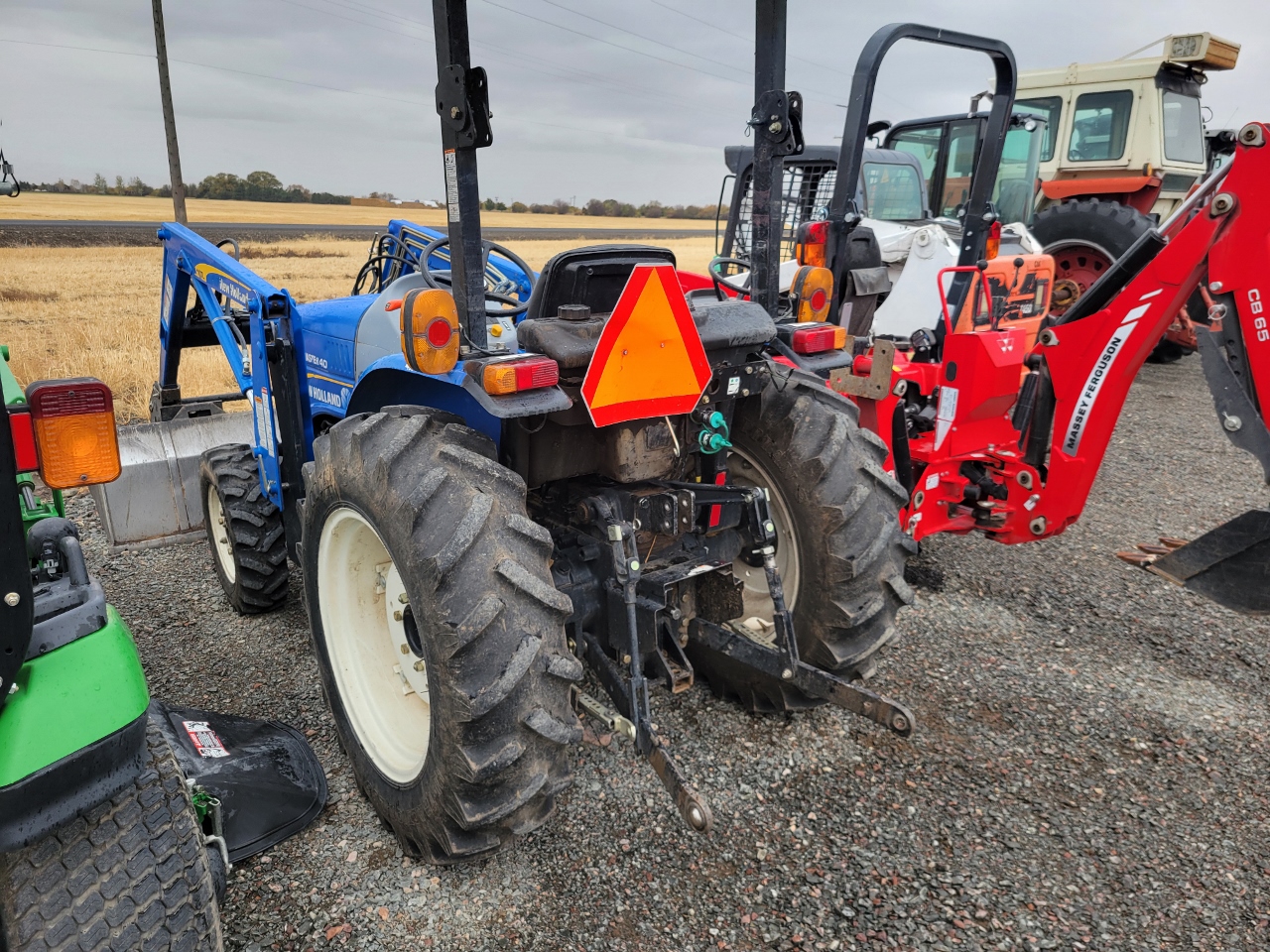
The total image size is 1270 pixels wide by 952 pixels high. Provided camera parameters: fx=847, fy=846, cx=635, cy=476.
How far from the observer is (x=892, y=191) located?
8.07m

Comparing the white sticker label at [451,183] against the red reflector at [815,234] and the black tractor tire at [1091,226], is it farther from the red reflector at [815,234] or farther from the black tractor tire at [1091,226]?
the black tractor tire at [1091,226]

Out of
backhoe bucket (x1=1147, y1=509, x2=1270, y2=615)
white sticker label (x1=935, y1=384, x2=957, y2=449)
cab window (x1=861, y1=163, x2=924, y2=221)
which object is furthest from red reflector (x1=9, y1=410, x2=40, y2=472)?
cab window (x1=861, y1=163, x2=924, y2=221)

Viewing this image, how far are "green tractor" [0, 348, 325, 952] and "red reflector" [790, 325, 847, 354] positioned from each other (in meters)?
1.99

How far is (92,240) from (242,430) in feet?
83.5

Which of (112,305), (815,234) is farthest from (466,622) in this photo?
(112,305)

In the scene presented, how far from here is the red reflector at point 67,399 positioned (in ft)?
4.60

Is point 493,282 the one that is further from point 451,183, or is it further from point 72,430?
point 72,430

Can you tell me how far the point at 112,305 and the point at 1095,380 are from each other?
14.6 m

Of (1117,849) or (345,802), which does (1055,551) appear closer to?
(1117,849)

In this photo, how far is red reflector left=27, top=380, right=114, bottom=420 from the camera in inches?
55.2

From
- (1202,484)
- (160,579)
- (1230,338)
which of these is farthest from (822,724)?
(1202,484)

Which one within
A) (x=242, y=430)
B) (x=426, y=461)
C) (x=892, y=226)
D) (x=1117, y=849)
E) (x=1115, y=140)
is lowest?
(x=1117, y=849)

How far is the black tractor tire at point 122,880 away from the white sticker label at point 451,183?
1445mm

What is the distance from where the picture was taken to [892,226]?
739 cm
